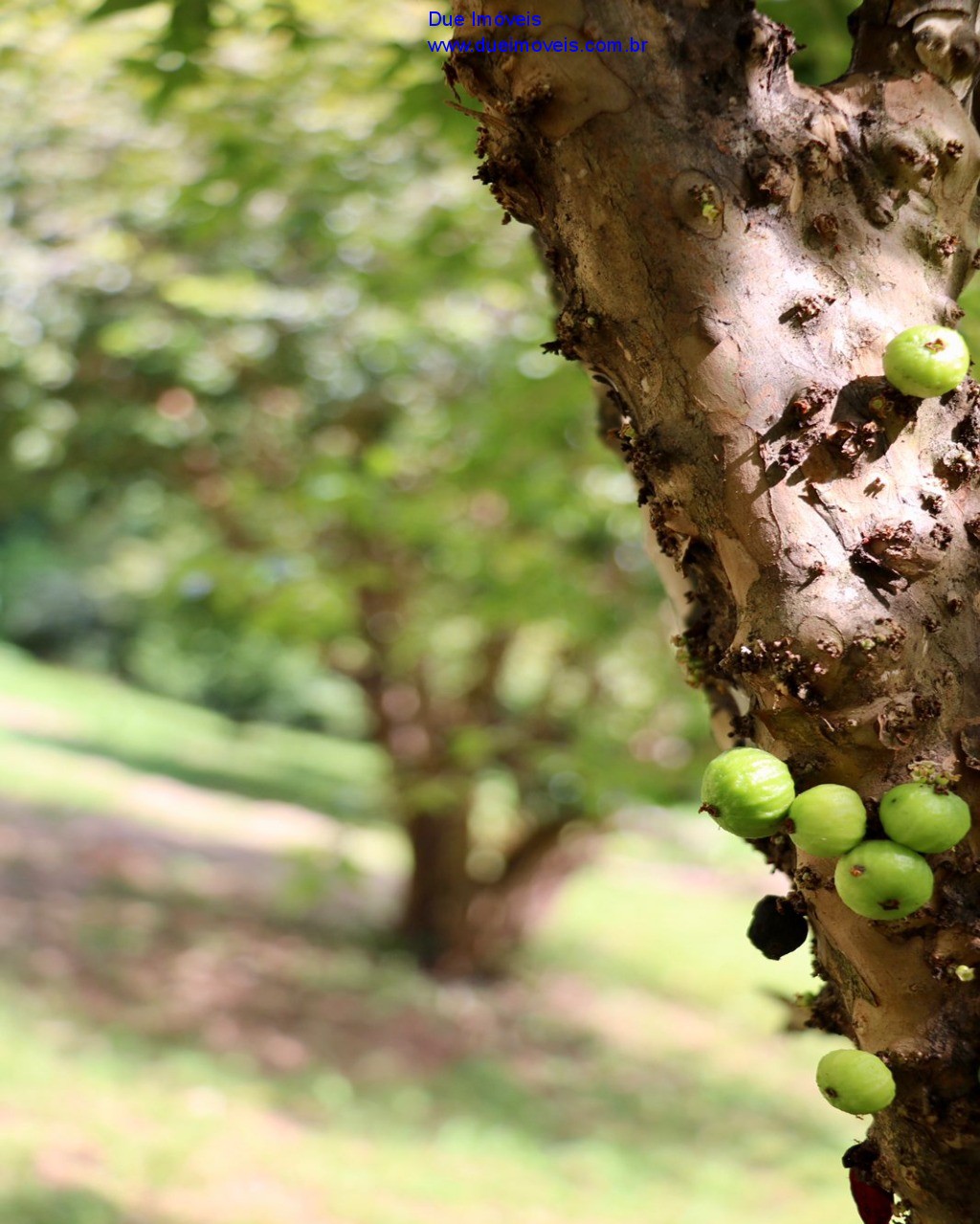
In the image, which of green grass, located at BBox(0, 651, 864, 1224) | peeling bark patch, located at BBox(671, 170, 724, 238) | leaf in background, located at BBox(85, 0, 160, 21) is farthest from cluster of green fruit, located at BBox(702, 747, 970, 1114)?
green grass, located at BBox(0, 651, 864, 1224)

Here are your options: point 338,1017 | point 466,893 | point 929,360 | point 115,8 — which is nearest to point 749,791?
point 929,360

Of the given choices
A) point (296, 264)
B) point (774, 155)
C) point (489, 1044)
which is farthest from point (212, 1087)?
point (774, 155)

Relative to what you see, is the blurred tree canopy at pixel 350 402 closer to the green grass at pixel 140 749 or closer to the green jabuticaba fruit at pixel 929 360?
the green grass at pixel 140 749

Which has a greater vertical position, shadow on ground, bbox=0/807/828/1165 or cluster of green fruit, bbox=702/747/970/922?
cluster of green fruit, bbox=702/747/970/922

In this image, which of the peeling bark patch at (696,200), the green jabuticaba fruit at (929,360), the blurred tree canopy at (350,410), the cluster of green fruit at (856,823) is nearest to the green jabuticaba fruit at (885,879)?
the cluster of green fruit at (856,823)

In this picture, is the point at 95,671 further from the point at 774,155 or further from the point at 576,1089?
the point at 774,155

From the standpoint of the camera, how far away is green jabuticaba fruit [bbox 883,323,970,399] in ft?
4.44

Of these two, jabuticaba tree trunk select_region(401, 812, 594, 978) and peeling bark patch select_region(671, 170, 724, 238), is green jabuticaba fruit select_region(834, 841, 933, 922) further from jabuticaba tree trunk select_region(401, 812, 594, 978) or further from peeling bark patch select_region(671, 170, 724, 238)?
jabuticaba tree trunk select_region(401, 812, 594, 978)

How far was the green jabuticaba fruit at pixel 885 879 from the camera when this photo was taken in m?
1.30

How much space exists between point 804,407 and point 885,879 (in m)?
0.53

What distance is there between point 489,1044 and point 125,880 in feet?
15.1

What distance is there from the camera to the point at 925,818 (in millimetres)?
1304

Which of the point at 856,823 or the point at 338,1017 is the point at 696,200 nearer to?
the point at 856,823

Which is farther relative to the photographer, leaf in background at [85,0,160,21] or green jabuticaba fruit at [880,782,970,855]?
leaf in background at [85,0,160,21]
